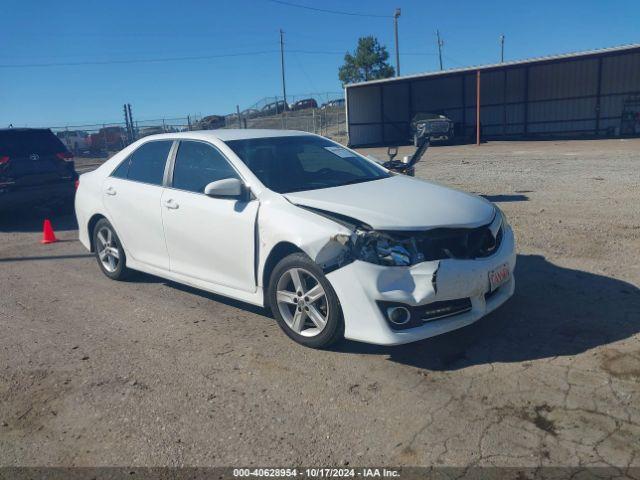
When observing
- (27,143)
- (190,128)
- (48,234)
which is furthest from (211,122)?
(48,234)

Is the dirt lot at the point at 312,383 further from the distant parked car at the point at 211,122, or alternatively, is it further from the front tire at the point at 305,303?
the distant parked car at the point at 211,122

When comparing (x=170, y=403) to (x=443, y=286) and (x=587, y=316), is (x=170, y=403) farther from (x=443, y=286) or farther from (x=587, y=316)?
(x=587, y=316)

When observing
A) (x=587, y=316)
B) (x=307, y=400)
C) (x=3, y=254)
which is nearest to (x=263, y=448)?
(x=307, y=400)

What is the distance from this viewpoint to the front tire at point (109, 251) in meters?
6.13

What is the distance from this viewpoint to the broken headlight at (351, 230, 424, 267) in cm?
383

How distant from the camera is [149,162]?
229 inches

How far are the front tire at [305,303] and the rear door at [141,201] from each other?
1596 mm

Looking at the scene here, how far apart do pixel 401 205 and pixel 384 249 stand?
510 mm

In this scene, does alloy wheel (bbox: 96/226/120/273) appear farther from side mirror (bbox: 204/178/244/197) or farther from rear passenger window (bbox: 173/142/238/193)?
side mirror (bbox: 204/178/244/197)

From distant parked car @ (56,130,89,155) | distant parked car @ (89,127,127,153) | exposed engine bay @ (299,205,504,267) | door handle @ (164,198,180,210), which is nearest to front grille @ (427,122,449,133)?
distant parked car @ (89,127,127,153)

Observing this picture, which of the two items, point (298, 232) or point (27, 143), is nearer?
point (298, 232)

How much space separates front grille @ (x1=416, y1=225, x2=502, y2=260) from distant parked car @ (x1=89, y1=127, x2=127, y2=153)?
3479 cm

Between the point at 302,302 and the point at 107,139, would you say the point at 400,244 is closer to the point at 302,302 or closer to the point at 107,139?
the point at 302,302

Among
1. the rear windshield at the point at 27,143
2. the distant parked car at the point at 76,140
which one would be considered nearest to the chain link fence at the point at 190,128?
the distant parked car at the point at 76,140
